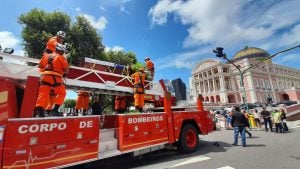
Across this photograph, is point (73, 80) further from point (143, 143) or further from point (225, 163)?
point (225, 163)

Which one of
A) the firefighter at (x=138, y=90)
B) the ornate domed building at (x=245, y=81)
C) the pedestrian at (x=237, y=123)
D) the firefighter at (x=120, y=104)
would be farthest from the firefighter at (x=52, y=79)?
the ornate domed building at (x=245, y=81)

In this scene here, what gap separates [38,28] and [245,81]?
71.3 meters

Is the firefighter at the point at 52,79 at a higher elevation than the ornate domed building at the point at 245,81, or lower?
lower

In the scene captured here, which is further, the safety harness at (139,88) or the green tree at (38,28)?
the green tree at (38,28)

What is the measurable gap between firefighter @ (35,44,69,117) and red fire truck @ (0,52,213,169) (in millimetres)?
182

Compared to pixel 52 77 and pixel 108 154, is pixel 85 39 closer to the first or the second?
pixel 52 77

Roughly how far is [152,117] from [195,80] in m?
83.4

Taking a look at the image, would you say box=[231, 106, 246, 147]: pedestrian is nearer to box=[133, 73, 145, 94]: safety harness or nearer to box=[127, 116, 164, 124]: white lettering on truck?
box=[127, 116, 164, 124]: white lettering on truck

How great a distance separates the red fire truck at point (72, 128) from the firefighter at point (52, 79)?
0.60 ft

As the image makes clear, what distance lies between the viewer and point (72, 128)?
14.3 ft

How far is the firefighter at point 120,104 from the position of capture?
26.2 feet

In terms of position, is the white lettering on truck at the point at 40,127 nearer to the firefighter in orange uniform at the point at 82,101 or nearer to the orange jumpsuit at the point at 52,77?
the orange jumpsuit at the point at 52,77

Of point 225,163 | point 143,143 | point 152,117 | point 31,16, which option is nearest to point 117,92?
point 152,117

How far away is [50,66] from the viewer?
461 centimetres
